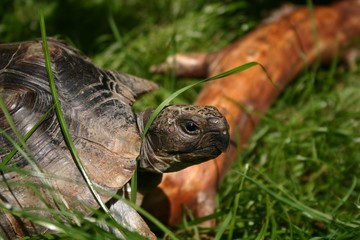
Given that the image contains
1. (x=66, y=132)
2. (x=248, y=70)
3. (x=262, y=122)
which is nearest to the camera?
(x=66, y=132)

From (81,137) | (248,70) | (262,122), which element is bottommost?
(262,122)

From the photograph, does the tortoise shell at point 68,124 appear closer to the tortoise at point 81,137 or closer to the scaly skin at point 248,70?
the tortoise at point 81,137

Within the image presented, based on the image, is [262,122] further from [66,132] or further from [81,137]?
[66,132]

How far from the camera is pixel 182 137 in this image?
270 centimetres

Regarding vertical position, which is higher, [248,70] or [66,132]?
[66,132]

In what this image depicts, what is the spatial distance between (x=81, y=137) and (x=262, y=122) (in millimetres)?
1919

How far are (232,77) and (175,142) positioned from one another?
4.63ft

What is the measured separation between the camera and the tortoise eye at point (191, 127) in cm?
266

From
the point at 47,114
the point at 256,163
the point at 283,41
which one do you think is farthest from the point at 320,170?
the point at 47,114

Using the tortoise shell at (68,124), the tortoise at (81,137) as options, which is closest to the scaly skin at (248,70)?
the tortoise at (81,137)

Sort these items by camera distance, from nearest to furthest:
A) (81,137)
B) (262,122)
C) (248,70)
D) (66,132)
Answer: (66,132) < (81,137) < (248,70) < (262,122)

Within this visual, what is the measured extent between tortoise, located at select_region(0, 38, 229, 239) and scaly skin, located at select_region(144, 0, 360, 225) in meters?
0.53

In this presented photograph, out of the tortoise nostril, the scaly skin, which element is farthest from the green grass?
the tortoise nostril

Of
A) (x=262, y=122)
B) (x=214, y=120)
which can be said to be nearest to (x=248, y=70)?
(x=262, y=122)
